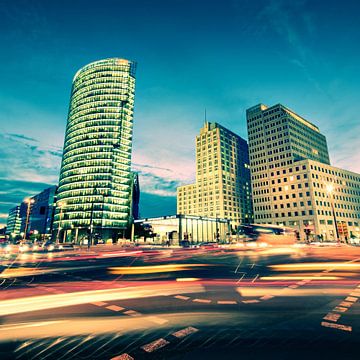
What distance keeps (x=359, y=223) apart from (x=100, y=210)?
118 meters

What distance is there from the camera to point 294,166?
10431 centimetres

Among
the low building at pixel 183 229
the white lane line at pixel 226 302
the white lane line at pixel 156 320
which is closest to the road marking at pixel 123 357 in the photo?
the white lane line at pixel 156 320

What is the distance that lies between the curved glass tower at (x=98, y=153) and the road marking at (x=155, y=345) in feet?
338

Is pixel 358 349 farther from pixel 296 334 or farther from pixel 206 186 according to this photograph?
pixel 206 186

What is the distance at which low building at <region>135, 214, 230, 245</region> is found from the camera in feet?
272

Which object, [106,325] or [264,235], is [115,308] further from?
[264,235]

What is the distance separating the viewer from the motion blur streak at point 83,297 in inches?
251

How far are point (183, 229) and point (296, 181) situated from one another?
181 ft

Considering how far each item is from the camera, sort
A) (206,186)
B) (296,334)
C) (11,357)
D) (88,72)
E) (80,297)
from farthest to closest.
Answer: (206,186) < (88,72) < (80,297) < (296,334) < (11,357)

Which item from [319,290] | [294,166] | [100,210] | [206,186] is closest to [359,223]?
[294,166]

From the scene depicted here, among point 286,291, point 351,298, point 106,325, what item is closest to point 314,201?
point 286,291

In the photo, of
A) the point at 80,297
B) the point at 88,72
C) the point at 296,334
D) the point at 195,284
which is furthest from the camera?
the point at 88,72

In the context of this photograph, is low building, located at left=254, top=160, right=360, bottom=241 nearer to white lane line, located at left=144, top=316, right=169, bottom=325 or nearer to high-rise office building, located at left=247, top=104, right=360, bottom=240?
high-rise office building, located at left=247, top=104, right=360, bottom=240

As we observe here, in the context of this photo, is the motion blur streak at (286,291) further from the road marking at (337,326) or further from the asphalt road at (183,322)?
the road marking at (337,326)
